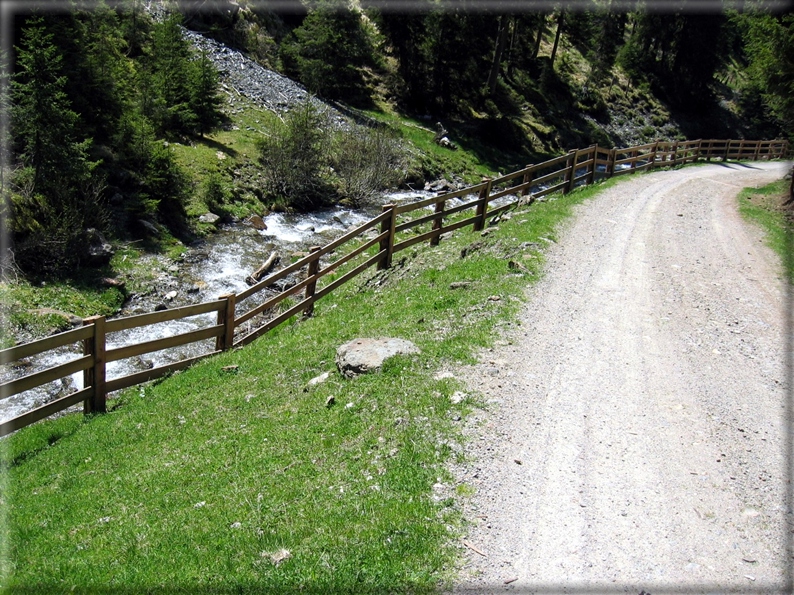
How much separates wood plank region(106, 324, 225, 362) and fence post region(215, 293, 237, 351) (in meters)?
0.10

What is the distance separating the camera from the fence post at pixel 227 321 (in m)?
10.9

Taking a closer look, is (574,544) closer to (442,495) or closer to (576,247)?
(442,495)

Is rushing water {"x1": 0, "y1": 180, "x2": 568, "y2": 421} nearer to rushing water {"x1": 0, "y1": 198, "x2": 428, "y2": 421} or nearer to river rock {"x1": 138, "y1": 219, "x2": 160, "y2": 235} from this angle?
rushing water {"x1": 0, "y1": 198, "x2": 428, "y2": 421}


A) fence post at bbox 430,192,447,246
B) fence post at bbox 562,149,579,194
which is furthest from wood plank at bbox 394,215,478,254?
fence post at bbox 562,149,579,194

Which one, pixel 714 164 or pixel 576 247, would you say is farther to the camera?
pixel 714 164

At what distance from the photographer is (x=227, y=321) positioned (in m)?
11.1

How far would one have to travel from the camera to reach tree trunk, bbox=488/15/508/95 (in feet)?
146

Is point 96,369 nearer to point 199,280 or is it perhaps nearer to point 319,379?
point 319,379

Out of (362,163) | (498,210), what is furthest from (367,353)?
(362,163)

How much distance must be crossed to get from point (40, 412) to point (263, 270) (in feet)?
34.8

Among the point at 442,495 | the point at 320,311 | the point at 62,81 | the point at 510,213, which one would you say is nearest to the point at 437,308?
the point at 320,311

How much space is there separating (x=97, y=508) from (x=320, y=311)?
7.22 metres

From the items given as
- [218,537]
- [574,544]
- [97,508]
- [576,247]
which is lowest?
[97,508]

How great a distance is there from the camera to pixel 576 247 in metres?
14.5
